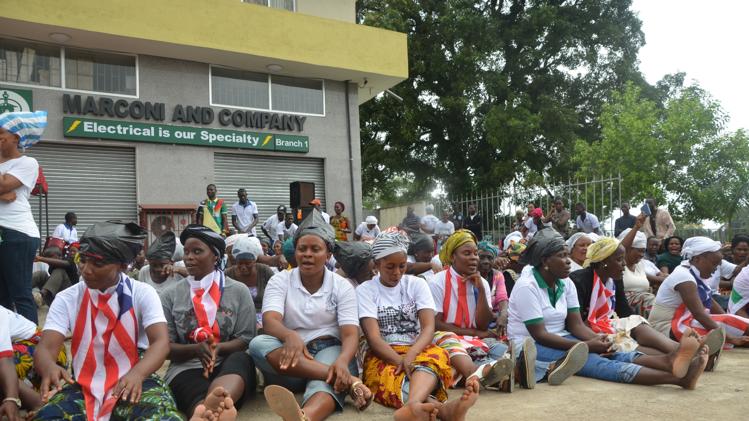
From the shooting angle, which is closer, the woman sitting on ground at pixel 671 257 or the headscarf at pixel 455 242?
the headscarf at pixel 455 242

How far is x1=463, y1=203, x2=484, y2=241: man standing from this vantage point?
14820 mm

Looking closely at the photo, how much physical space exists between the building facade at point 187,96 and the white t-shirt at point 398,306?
31.7 feet

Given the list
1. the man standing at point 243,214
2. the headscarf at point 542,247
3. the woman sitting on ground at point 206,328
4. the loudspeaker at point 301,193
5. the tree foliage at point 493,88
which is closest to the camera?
the woman sitting on ground at point 206,328

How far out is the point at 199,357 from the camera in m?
3.80

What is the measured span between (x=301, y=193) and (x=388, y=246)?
10.3 meters

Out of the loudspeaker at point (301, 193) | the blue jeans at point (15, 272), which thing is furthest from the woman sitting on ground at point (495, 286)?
the loudspeaker at point (301, 193)

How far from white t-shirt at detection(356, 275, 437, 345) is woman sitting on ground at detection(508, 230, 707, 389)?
855 mm

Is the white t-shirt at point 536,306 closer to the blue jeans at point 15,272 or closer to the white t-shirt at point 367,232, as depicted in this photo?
the blue jeans at point 15,272

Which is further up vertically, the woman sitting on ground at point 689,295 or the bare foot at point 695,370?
the woman sitting on ground at point 689,295

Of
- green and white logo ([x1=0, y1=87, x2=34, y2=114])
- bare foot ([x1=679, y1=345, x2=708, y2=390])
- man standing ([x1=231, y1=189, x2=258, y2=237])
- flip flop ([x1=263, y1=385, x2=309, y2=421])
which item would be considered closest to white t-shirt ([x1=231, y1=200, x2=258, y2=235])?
man standing ([x1=231, y1=189, x2=258, y2=237])

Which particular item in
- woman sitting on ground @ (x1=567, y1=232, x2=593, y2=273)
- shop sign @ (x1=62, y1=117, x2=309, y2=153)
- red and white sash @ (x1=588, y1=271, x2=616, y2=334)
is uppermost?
shop sign @ (x1=62, y1=117, x2=309, y2=153)

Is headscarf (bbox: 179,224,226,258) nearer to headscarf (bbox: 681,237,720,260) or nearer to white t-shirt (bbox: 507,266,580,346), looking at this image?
white t-shirt (bbox: 507,266,580,346)

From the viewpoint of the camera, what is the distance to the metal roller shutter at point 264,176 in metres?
15.1

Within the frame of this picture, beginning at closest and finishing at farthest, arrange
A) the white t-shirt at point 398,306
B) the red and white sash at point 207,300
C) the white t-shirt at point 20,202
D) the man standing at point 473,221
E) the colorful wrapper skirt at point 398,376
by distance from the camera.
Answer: the colorful wrapper skirt at point 398,376, the red and white sash at point 207,300, the white t-shirt at point 398,306, the white t-shirt at point 20,202, the man standing at point 473,221
